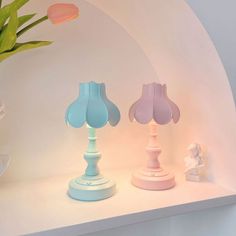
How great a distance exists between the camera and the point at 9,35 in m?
0.73

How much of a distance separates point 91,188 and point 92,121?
0.18 m

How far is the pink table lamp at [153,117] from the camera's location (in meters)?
0.85

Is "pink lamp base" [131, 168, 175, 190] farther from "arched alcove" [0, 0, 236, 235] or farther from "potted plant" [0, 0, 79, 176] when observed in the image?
"potted plant" [0, 0, 79, 176]

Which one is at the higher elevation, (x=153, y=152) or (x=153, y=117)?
(x=153, y=117)

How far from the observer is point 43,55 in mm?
924

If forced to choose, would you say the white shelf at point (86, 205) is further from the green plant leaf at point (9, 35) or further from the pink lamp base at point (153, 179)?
the green plant leaf at point (9, 35)

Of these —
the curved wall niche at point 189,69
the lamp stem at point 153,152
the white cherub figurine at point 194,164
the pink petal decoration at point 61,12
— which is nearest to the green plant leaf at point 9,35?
the pink petal decoration at point 61,12

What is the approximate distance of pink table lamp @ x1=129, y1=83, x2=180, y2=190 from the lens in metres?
0.85

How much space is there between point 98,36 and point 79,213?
1.84ft

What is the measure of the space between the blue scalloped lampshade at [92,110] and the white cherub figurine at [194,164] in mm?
290

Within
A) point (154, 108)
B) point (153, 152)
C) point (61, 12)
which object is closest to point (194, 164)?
point (153, 152)

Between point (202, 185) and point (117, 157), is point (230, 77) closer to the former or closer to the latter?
point (202, 185)

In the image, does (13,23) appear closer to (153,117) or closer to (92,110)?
(92,110)

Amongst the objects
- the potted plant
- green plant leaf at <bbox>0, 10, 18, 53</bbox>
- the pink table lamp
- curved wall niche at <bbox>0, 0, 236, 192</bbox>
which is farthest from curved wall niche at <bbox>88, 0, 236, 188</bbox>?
green plant leaf at <bbox>0, 10, 18, 53</bbox>
